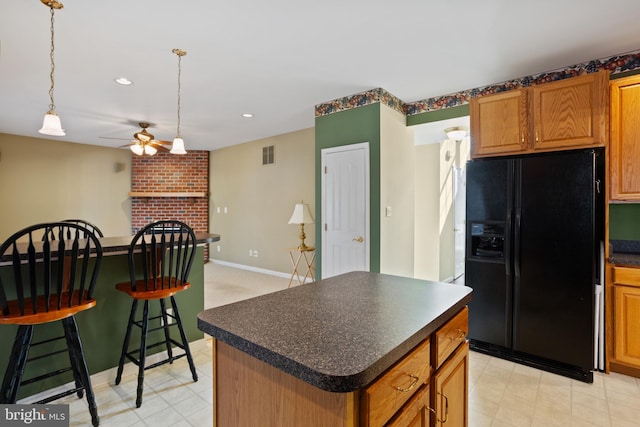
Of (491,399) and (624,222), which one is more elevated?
(624,222)

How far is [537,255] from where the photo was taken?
253 cm

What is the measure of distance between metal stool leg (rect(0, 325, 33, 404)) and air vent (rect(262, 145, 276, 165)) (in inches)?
179

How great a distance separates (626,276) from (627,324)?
1.15 ft

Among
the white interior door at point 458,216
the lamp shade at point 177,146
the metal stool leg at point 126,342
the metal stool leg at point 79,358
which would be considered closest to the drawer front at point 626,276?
the white interior door at point 458,216

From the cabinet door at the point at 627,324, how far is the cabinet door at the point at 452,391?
1823mm

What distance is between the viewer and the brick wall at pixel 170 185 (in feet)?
22.9

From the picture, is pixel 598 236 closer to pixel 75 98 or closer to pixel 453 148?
pixel 453 148

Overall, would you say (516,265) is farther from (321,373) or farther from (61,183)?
(61,183)

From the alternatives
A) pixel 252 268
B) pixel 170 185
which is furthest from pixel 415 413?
pixel 170 185

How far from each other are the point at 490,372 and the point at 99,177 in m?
7.39

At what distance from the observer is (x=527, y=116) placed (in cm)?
269

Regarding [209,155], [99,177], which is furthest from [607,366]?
[99,177]

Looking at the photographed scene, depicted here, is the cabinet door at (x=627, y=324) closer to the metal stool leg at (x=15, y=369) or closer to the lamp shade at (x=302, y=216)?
the lamp shade at (x=302, y=216)

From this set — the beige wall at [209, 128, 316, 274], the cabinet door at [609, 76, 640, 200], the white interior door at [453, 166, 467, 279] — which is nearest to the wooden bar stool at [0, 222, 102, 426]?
the cabinet door at [609, 76, 640, 200]
